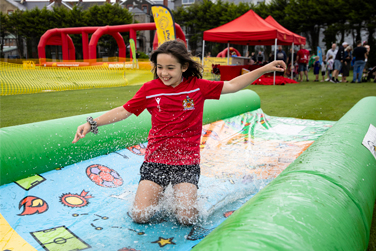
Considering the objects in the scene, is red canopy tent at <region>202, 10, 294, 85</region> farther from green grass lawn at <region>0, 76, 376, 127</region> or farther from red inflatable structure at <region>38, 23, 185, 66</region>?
red inflatable structure at <region>38, 23, 185, 66</region>

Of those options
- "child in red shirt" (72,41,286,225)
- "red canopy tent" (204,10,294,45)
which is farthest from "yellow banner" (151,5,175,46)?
"child in red shirt" (72,41,286,225)

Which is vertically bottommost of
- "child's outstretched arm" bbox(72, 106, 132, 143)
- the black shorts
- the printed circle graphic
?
the printed circle graphic

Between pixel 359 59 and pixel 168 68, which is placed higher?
pixel 359 59

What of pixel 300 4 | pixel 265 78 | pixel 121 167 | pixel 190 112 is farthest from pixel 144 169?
pixel 300 4

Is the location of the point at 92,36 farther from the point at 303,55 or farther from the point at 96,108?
the point at 96,108

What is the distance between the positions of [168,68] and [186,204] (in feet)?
3.25

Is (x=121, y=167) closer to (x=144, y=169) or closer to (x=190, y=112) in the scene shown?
(x=144, y=169)

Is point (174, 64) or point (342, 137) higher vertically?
point (174, 64)

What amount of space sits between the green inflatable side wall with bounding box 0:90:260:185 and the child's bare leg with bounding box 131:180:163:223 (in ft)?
3.91

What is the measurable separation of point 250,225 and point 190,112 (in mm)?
1286

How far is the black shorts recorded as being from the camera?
7.16ft

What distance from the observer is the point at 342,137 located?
2.33 meters

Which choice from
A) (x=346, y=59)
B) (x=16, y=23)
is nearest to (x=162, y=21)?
(x=346, y=59)

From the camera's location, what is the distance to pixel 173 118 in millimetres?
2271
